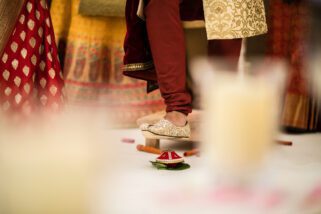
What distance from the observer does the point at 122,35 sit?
79.7 inches

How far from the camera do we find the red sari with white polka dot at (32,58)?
3.74ft

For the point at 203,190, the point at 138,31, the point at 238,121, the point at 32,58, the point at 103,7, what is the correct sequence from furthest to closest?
1. the point at 103,7
2. the point at 138,31
3. the point at 32,58
4. the point at 203,190
5. the point at 238,121

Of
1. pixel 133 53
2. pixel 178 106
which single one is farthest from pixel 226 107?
pixel 133 53

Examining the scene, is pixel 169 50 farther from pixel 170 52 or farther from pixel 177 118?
pixel 177 118

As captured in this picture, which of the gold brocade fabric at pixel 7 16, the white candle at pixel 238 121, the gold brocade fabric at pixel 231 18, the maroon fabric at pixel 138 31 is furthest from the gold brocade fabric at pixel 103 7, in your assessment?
the white candle at pixel 238 121

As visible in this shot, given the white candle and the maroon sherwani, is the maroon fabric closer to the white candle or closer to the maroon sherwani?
the maroon sherwani

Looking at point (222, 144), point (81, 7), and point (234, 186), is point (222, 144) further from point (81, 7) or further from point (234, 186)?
point (81, 7)

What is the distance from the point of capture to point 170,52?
4.14ft

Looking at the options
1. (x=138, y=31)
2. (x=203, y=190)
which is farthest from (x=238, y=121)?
(x=138, y=31)

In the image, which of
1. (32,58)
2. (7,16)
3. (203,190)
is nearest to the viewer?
(203,190)

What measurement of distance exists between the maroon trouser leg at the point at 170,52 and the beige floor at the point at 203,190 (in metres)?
0.21

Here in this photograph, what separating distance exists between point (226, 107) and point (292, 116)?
63.1 inches

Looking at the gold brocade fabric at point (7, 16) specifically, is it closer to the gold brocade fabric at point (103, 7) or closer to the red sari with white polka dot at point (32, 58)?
the red sari with white polka dot at point (32, 58)

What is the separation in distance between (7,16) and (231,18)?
22.7 inches
